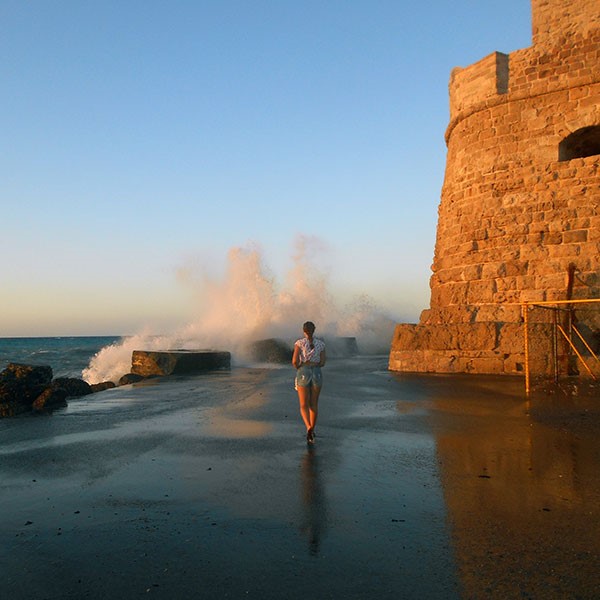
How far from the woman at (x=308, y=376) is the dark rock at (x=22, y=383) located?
18.6 feet

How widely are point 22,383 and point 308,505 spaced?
7551 millimetres

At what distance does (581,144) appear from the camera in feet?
40.3

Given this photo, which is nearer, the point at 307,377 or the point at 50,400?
the point at 307,377

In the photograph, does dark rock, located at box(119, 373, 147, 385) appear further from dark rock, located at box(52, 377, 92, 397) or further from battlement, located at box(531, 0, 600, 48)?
battlement, located at box(531, 0, 600, 48)

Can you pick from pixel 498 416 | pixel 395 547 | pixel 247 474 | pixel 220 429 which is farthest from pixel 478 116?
pixel 395 547

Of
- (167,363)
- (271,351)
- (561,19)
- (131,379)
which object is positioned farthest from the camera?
(271,351)

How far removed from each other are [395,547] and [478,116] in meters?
11.7

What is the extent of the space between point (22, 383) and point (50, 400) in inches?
29.7

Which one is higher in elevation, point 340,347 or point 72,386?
point 340,347

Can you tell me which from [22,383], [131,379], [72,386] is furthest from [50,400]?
[131,379]

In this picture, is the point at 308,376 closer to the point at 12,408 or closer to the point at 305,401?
the point at 305,401

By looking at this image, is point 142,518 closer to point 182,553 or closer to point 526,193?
Result: point 182,553

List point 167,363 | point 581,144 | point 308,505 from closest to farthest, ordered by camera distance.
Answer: point 308,505
point 581,144
point 167,363

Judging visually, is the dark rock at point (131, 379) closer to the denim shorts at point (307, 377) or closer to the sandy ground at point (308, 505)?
the sandy ground at point (308, 505)
